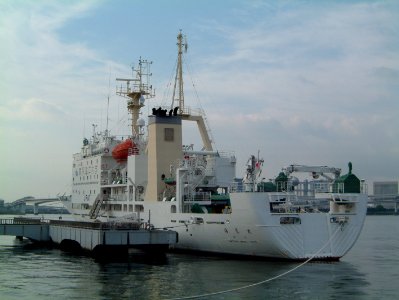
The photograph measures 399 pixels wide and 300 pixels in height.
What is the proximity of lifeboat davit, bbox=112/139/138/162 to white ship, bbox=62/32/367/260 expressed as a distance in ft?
0.30

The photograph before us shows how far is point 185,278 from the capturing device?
25328 millimetres

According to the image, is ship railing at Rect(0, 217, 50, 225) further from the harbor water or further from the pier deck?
the harbor water

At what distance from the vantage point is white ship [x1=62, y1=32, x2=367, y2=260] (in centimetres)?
3039

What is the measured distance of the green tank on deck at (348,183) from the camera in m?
32.2

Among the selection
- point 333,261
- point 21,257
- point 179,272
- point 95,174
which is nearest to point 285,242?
point 333,261

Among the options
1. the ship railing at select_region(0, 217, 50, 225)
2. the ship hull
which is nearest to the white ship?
the ship hull

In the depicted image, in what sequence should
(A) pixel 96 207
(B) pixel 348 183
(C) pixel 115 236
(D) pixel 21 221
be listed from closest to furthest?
(B) pixel 348 183
(C) pixel 115 236
(A) pixel 96 207
(D) pixel 21 221

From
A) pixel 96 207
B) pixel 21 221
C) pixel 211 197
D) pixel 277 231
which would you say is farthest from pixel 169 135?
pixel 21 221

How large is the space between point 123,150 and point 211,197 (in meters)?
12.2

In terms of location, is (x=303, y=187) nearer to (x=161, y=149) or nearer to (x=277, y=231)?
(x=277, y=231)

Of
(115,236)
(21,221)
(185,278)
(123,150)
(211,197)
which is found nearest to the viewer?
(185,278)

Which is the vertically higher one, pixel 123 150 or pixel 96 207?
pixel 123 150

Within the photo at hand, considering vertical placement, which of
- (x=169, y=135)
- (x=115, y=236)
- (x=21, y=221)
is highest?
(x=169, y=135)

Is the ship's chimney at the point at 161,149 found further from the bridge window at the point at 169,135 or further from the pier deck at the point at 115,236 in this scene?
the pier deck at the point at 115,236
